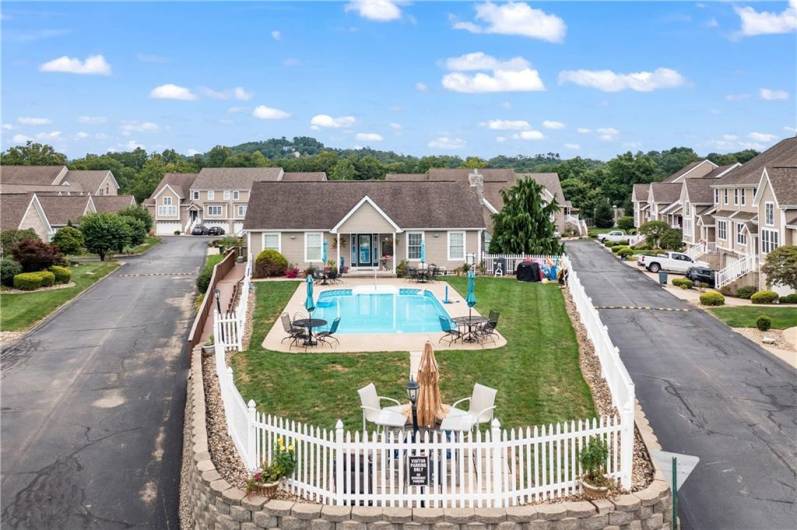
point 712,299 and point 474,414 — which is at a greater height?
point 474,414

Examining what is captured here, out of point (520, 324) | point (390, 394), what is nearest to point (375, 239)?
point (520, 324)

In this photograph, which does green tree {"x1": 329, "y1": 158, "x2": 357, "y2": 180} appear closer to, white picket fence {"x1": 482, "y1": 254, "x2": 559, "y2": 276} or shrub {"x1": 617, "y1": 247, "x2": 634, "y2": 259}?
shrub {"x1": 617, "y1": 247, "x2": 634, "y2": 259}

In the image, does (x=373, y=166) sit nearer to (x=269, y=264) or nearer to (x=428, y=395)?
(x=269, y=264)

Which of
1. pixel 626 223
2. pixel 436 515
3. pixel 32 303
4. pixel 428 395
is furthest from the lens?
pixel 626 223

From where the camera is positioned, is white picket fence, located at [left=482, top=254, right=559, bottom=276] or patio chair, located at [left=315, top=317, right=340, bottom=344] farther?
white picket fence, located at [left=482, top=254, right=559, bottom=276]

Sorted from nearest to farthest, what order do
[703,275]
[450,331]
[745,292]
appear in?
[450,331] → [745,292] → [703,275]

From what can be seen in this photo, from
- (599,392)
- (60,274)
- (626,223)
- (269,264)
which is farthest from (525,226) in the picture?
(626,223)

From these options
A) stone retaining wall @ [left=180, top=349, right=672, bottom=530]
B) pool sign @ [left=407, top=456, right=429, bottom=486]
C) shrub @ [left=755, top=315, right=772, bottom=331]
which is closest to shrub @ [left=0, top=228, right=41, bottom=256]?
stone retaining wall @ [left=180, top=349, right=672, bottom=530]

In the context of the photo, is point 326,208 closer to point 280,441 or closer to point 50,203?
point 280,441
